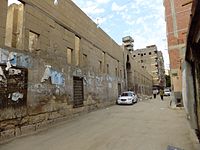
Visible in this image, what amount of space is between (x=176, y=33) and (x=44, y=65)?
16910 mm

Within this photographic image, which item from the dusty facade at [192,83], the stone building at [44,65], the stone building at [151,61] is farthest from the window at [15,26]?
the stone building at [151,61]

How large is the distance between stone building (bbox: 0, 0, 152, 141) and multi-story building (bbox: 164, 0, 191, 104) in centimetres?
855

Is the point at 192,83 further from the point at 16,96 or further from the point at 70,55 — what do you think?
the point at 70,55

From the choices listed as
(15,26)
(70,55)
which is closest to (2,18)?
(15,26)

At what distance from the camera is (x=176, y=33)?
22.8 m

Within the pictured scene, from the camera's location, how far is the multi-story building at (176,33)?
21359 millimetres

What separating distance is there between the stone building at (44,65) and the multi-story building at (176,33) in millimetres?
8549

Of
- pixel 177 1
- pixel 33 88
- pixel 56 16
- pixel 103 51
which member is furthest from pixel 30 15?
pixel 177 1

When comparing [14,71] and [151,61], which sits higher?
[151,61]

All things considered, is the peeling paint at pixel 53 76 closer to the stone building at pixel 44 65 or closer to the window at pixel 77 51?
the stone building at pixel 44 65

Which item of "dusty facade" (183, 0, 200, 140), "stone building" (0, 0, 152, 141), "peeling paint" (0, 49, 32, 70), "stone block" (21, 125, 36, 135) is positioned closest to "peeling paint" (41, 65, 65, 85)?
"stone building" (0, 0, 152, 141)

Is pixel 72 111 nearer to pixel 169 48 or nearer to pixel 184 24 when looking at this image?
pixel 169 48

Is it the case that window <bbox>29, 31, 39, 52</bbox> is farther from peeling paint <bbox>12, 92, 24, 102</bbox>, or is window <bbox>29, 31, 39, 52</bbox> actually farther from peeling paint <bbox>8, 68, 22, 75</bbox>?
peeling paint <bbox>12, 92, 24, 102</bbox>

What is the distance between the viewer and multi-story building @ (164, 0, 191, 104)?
21.4 m
